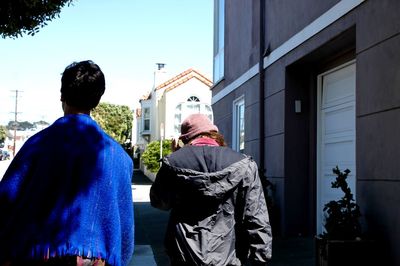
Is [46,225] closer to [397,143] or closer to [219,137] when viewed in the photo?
[219,137]

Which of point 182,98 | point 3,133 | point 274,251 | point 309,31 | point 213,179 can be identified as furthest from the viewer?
point 3,133

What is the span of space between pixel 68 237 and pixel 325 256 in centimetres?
395

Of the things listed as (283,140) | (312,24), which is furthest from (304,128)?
(312,24)

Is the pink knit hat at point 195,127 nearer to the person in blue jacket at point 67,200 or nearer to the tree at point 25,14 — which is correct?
the person in blue jacket at point 67,200

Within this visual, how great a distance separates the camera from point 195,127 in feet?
11.9

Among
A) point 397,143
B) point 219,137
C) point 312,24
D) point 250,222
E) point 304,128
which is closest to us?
point 250,222

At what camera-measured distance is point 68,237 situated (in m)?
2.10

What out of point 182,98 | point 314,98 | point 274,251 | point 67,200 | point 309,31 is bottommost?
point 274,251

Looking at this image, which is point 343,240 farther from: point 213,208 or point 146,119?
point 146,119

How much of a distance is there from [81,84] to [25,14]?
22.9 ft

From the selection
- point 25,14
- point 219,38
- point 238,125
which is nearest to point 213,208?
point 25,14

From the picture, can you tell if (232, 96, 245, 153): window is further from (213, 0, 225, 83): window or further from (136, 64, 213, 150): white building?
(136, 64, 213, 150): white building

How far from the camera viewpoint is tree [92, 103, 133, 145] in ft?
232

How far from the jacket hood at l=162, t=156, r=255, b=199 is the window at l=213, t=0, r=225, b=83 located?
35.7 ft
